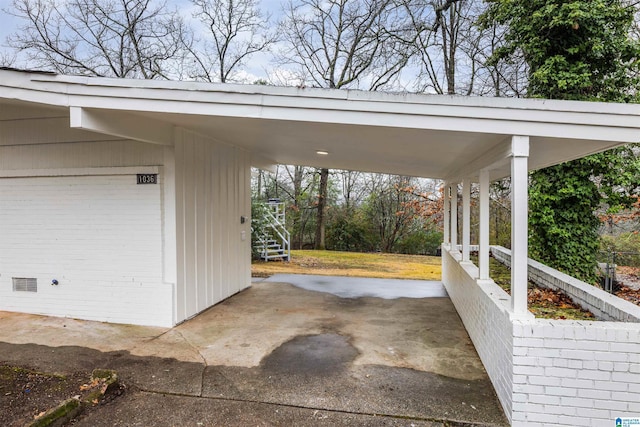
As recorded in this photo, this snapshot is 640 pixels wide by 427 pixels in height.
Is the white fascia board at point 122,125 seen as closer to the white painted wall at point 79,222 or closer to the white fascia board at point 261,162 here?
the white painted wall at point 79,222

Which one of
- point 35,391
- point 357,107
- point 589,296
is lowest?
point 35,391

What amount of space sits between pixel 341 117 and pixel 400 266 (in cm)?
845

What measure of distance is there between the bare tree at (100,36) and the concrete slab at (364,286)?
38.5 ft

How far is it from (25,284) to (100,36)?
13.5 metres

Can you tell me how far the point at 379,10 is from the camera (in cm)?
1472

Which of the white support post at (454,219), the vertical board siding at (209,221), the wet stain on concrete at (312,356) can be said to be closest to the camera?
the wet stain on concrete at (312,356)

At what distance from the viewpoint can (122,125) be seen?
4270 millimetres

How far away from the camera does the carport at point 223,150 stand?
312cm

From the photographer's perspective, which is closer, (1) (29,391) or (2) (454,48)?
(1) (29,391)

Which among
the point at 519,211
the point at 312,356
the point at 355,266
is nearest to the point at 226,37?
the point at 355,266

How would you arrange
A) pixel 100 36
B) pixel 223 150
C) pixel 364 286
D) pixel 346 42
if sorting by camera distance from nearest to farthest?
pixel 223 150
pixel 364 286
pixel 100 36
pixel 346 42

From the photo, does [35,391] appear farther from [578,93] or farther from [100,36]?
[100,36]

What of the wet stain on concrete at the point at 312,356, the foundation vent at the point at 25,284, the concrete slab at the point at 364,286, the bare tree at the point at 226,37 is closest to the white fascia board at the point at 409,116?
the wet stain on concrete at the point at 312,356

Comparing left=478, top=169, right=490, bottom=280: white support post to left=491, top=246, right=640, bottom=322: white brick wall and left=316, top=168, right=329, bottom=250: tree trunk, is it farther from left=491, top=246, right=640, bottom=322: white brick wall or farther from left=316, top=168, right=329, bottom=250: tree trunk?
left=316, top=168, right=329, bottom=250: tree trunk
